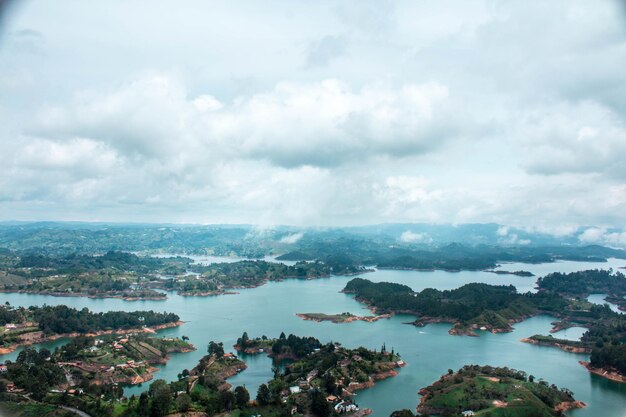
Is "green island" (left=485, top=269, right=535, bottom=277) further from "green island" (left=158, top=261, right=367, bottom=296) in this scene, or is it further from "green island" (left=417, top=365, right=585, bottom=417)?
"green island" (left=417, top=365, right=585, bottom=417)

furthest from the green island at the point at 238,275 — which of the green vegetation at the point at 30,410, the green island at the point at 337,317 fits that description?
the green vegetation at the point at 30,410

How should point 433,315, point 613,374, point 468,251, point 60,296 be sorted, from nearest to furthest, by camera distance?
point 613,374 < point 433,315 < point 60,296 < point 468,251

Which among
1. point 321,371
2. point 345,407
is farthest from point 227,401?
point 321,371

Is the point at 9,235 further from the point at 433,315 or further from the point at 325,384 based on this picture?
the point at 325,384

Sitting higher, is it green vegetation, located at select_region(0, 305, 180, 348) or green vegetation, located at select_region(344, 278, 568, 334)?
green vegetation, located at select_region(344, 278, 568, 334)

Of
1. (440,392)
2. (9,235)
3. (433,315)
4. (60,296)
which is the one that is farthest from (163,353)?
(9,235)

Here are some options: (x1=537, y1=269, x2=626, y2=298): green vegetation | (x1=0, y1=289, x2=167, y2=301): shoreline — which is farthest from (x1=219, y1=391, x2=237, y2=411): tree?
(x1=537, y1=269, x2=626, y2=298): green vegetation

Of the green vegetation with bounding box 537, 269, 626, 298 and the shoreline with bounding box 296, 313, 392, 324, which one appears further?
the green vegetation with bounding box 537, 269, 626, 298
